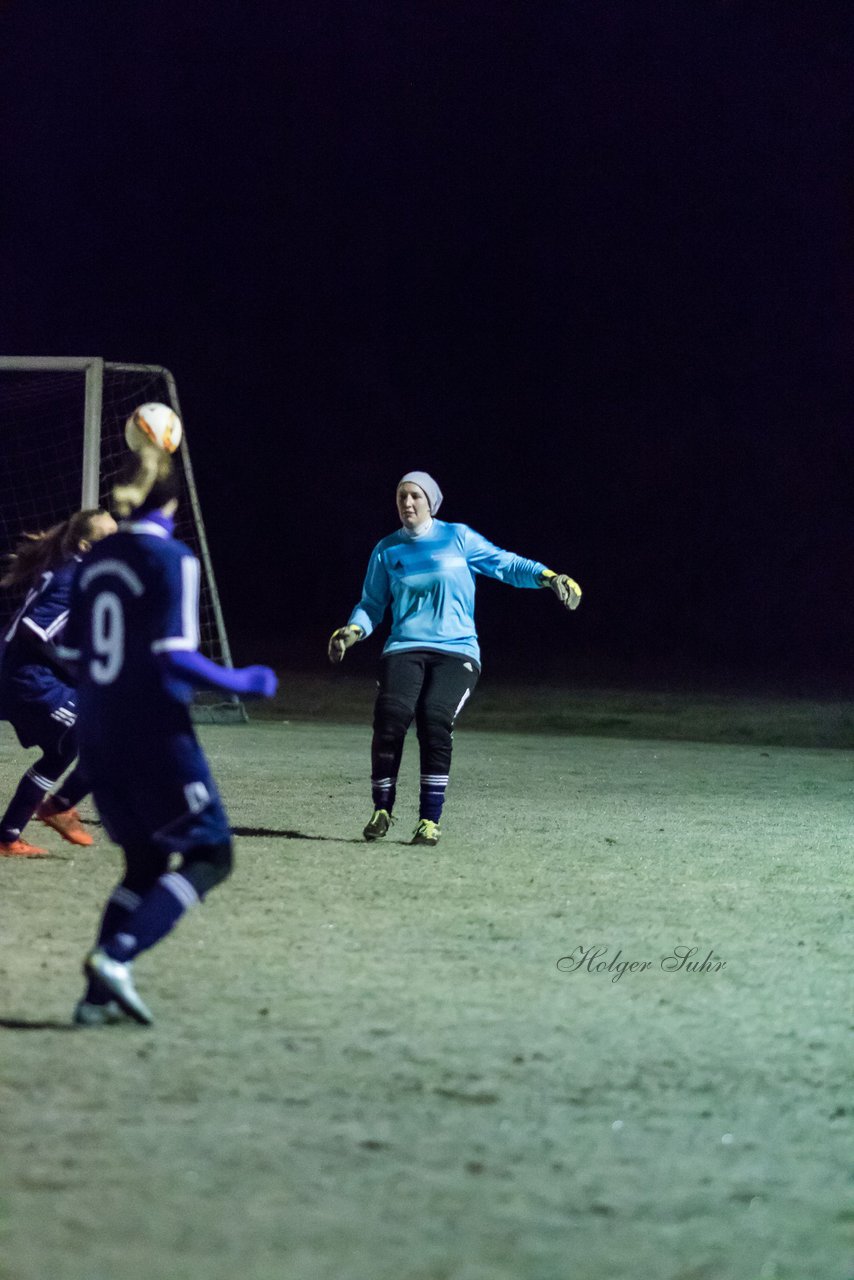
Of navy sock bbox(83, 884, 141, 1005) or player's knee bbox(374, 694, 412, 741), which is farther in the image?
player's knee bbox(374, 694, 412, 741)

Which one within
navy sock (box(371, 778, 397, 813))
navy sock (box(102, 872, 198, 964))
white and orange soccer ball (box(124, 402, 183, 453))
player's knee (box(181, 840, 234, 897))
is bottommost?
navy sock (box(371, 778, 397, 813))

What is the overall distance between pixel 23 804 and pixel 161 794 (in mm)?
4222

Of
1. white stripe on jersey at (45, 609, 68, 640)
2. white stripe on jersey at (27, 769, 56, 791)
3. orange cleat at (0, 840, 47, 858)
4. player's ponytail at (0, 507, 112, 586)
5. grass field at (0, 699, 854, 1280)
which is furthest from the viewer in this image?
orange cleat at (0, 840, 47, 858)

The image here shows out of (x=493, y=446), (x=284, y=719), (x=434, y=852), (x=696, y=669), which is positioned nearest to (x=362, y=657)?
(x=696, y=669)

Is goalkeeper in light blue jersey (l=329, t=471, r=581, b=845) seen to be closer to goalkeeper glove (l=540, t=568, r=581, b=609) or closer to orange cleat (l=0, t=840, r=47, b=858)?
goalkeeper glove (l=540, t=568, r=581, b=609)

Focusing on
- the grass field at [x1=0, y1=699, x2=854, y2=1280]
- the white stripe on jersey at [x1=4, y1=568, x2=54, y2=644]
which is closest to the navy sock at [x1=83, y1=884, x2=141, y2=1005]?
the grass field at [x1=0, y1=699, x2=854, y2=1280]

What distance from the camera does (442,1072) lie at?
5.21m

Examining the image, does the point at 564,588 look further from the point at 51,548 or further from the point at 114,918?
the point at 114,918

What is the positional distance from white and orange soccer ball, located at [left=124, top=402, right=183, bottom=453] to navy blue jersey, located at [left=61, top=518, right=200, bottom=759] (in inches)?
12.8

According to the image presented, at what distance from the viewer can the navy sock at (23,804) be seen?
370 inches

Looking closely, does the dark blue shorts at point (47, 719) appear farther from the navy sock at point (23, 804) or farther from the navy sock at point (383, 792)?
the navy sock at point (383, 792)

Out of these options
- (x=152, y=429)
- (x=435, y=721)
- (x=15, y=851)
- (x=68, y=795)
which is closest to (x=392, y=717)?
(x=435, y=721)

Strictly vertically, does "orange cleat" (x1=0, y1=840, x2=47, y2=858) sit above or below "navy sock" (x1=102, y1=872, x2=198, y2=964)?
below

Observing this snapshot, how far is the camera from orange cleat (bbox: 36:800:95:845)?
9672 mm
